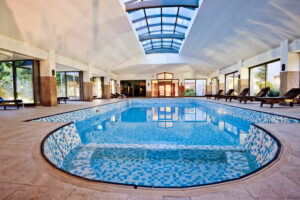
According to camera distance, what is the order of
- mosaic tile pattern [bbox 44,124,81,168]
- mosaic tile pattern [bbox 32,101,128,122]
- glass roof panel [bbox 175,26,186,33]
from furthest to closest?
glass roof panel [bbox 175,26,186,33]
mosaic tile pattern [bbox 32,101,128,122]
mosaic tile pattern [bbox 44,124,81,168]

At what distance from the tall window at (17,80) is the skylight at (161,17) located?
588 centimetres

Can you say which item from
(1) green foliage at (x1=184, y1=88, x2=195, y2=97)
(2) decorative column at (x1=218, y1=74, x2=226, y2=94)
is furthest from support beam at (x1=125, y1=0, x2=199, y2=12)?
(1) green foliage at (x1=184, y1=88, x2=195, y2=97)

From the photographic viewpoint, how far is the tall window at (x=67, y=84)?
1331 cm

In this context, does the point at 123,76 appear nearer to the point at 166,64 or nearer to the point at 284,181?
the point at 166,64

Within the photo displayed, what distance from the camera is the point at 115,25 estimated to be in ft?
26.7

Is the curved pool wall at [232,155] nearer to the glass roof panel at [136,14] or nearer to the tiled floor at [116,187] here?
the tiled floor at [116,187]

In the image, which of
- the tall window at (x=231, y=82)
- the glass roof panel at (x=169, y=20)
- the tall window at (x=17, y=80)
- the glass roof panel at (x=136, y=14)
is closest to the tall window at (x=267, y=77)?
the tall window at (x=231, y=82)

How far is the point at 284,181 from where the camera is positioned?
129 centimetres

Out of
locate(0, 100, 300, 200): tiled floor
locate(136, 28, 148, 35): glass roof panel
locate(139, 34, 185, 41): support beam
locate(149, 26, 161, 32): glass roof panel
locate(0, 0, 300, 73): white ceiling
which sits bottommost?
locate(0, 100, 300, 200): tiled floor

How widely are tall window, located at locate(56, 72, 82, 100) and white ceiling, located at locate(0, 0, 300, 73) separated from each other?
12.8 ft

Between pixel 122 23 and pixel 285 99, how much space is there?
7916mm

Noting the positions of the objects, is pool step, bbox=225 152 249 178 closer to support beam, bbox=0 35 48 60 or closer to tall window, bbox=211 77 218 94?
support beam, bbox=0 35 48 60

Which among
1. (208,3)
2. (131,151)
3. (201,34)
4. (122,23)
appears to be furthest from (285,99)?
(122,23)

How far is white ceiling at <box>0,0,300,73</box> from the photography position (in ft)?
17.7
